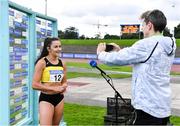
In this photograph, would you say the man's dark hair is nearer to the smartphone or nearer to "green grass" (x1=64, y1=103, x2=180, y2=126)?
the smartphone

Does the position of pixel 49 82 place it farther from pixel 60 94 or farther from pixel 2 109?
pixel 2 109

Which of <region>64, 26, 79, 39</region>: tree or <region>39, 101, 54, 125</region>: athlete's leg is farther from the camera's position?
<region>64, 26, 79, 39</region>: tree

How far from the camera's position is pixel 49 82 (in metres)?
5.83

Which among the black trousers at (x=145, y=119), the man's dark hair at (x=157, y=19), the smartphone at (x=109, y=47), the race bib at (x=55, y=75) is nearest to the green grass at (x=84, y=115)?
the race bib at (x=55, y=75)

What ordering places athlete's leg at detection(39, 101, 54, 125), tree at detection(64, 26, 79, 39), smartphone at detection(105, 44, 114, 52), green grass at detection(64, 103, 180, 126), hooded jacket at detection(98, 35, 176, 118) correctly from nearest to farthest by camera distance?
hooded jacket at detection(98, 35, 176, 118)
smartphone at detection(105, 44, 114, 52)
athlete's leg at detection(39, 101, 54, 125)
green grass at detection(64, 103, 180, 126)
tree at detection(64, 26, 79, 39)

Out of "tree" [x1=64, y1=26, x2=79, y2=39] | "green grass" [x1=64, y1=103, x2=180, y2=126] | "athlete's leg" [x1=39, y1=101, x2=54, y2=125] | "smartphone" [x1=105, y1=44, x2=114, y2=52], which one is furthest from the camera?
"tree" [x1=64, y1=26, x2=79, y2=39]

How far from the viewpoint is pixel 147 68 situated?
349cm

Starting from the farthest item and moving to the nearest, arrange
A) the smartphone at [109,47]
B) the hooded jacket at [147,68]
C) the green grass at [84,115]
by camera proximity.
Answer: the green grass at [84,115], the smartphone at [109,47], the hooded jacket at [147,68]

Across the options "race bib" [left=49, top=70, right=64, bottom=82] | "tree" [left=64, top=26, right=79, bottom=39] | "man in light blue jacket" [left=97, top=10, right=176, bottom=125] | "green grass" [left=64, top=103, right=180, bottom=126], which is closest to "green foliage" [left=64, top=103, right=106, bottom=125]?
"green grass" [left=64, top=103, right=180, bottom=126]

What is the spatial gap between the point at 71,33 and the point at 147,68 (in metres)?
84.7

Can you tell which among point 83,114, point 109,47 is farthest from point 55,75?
point 83,114

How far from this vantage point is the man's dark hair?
3.54 meters

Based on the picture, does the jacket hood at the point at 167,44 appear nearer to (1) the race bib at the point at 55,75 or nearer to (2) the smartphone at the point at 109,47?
(2) the smartphone at the point at 109,47

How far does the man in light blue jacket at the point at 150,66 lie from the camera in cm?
347
